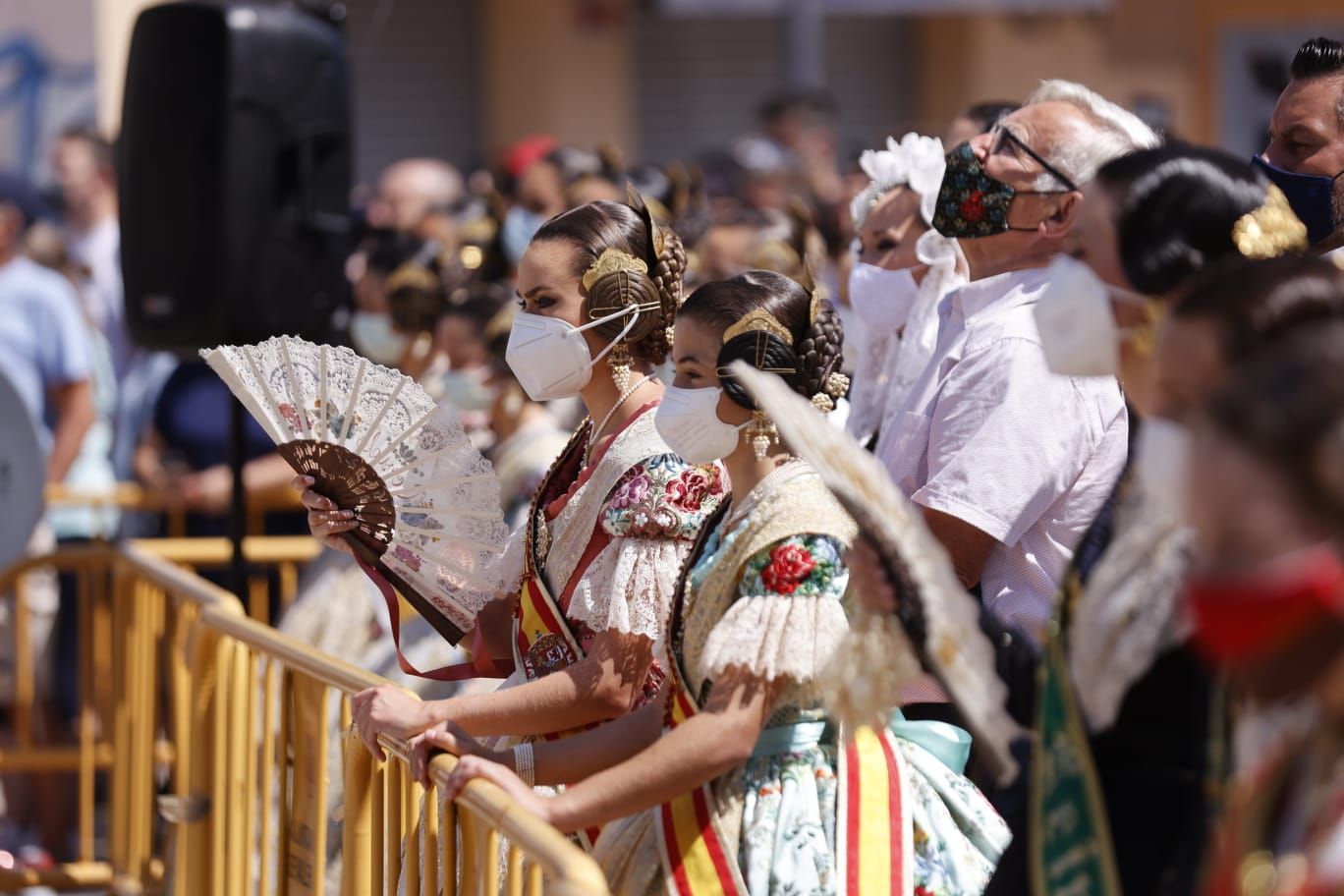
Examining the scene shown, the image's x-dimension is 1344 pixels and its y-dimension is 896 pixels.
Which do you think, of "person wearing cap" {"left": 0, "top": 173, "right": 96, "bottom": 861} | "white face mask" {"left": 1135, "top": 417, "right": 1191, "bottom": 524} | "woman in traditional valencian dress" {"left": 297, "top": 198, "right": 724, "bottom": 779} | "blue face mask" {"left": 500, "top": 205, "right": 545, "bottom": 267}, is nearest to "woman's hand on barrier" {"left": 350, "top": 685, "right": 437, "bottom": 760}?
"woman in traditional valencian dress" {"left": 297, "top": 198, "right": 724, "bottom": 779}

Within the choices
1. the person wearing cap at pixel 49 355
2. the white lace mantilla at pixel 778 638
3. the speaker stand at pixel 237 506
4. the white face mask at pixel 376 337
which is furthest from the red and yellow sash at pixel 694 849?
the person wearing cap at pixel 49 355

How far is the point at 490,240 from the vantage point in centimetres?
755

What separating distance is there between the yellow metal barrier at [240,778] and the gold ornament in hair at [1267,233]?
39.9 inches

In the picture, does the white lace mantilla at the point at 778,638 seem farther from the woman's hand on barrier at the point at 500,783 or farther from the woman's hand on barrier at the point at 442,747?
the woman's hand on barrier at the point at 442,747

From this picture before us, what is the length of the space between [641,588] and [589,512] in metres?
0.24

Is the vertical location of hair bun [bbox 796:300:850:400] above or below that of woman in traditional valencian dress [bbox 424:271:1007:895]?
above

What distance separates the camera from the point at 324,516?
11.5 feet

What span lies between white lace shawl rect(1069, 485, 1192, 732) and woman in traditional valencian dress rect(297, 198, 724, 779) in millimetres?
1033

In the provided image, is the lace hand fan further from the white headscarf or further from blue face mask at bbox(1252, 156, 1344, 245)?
the white headscarf

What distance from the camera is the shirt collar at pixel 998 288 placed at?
344 centimetres

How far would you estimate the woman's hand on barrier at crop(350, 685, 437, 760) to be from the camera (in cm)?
315

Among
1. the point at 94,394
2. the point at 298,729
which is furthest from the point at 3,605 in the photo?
the point at 298,729

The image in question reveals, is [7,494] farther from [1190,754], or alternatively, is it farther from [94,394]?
[1190,754]

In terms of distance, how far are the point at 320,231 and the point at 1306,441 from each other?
5.44 m
